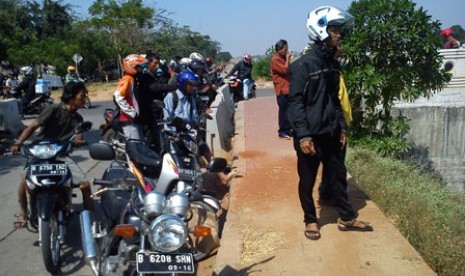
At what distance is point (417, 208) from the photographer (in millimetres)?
5000

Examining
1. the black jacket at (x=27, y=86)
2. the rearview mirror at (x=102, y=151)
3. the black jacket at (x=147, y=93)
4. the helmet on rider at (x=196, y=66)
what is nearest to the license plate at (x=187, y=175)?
the rearview mirror at (x=102, y=151)

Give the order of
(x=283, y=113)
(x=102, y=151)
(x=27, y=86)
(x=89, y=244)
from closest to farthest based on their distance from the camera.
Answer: (x=89, y=244) → (x=102, y=151) → (x=283, y=113) → (x=27, y=86)

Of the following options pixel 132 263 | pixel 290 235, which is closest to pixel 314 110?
pixel 290 235

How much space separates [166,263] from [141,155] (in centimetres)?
156

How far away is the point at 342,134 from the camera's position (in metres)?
4.11

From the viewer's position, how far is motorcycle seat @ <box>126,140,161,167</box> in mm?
3785

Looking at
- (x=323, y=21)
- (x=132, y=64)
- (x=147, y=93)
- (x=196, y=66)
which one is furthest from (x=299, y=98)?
(x=196, y=66)

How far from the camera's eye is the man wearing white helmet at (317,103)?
3863mm

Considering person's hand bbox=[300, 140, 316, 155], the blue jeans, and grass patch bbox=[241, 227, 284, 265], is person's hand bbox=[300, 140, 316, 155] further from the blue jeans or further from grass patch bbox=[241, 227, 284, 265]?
the blue jeans

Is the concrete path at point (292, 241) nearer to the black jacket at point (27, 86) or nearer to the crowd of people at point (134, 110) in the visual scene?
the crowd of people at point (134, 110)

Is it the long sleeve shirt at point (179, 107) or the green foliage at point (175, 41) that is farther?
the green foliage at point (175, 41)

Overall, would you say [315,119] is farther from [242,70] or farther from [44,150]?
[242,70]

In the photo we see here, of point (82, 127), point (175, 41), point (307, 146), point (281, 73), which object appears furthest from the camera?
point (175, 41)

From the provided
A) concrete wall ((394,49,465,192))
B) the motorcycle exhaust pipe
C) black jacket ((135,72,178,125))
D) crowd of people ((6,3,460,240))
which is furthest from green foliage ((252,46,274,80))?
the motorcycle exhaust pipe
